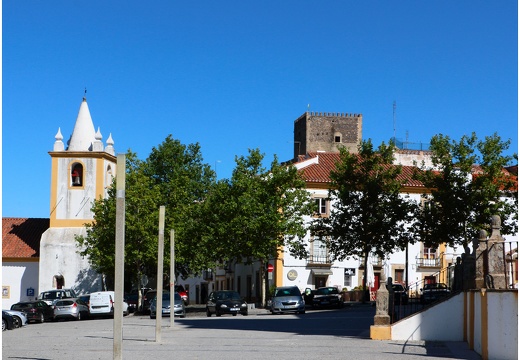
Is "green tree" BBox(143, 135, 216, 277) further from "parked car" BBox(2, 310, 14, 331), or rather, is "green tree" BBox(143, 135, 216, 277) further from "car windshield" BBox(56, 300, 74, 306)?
"parked car" BBox(2, 310, 14, 331)

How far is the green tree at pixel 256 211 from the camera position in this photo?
193ft

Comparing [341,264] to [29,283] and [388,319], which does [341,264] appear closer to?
[29,283]

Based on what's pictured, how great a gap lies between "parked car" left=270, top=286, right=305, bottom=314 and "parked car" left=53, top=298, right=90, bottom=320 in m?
11.4

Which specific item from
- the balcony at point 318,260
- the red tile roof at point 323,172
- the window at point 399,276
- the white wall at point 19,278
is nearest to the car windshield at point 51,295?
the white wall at point 19,278

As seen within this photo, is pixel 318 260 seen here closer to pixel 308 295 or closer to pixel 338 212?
pixel 308 295

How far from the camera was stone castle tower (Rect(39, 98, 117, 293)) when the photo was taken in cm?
7256

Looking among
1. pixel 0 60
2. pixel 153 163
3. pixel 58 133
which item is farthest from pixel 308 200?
pixel 0 60

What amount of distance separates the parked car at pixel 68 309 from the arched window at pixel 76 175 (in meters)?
21.0

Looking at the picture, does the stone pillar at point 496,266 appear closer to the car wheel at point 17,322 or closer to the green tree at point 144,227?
the car wheel at point 17,322

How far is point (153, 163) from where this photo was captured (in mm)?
76500

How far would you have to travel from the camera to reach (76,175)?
7462 centimetres

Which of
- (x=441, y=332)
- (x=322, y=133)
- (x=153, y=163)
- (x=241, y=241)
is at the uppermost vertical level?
(x=322, y=133)

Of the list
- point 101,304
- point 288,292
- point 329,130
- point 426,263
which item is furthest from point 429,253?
point 329,130

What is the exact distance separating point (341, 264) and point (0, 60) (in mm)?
57396
